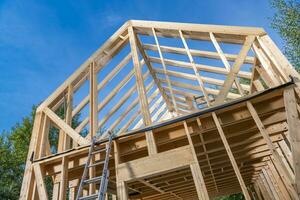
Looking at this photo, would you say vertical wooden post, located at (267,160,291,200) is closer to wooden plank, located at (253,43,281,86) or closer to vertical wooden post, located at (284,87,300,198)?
wooden plank, located at (253,43,281,86)

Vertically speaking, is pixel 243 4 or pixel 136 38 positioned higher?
pixel 243 4

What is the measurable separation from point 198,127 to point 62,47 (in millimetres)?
16162

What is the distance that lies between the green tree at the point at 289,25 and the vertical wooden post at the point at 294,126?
1111cm

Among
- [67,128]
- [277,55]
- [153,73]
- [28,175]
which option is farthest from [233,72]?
[28,175]

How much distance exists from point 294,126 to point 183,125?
5.94ft

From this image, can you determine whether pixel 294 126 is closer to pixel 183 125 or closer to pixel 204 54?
pixel 183 125

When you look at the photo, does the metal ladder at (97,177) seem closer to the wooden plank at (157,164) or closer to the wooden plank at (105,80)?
the wooden plank at (157,164)

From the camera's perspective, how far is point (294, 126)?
12.2 feet

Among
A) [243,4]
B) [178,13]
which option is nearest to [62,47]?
[178,13]

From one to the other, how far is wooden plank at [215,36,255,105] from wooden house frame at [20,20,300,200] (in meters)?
0.02

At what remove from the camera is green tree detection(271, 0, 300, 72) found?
1330 cm

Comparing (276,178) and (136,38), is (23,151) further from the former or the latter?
(276,178)

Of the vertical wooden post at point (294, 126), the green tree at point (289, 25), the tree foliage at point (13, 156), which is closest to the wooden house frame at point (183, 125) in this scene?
the vertical wooden post at point (294, 126)

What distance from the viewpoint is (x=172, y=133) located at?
4.65 meters
